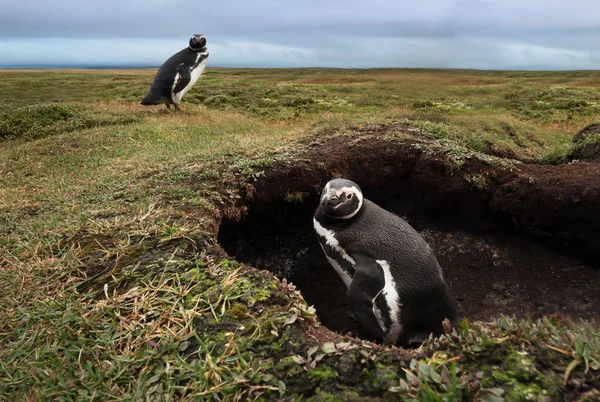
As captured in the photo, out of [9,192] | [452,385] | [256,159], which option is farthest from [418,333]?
[9,192]

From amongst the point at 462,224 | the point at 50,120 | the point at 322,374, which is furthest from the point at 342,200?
the point at 50,120

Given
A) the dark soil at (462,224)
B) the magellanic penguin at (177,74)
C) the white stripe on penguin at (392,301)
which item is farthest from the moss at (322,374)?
the magellanic penguin at (177,74)

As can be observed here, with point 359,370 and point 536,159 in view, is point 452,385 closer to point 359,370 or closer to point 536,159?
point 359,370

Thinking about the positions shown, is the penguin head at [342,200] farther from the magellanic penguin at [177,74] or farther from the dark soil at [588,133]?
the magellanic penguin at [177,74]

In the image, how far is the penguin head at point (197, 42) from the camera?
11.8 metres

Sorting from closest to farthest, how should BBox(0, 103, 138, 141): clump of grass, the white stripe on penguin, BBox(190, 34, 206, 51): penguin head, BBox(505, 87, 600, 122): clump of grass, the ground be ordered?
the ground
the white stripe on penguin
BBox(0, 103, 138, 141): clump of grass
BBox(190, 34, 206, 51): penguin head
BBox(505, 87, 600, 122): clump of grass

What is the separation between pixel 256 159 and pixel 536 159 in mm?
4881

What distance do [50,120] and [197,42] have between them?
384cm

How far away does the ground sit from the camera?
221 centimetres

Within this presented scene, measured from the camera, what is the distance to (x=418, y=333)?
3932 mm

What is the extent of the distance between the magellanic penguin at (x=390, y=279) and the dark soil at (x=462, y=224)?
4.54ft

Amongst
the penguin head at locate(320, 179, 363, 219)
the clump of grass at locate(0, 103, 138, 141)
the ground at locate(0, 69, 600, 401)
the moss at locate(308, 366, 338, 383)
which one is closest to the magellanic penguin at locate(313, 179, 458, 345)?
the penguin head at locate(320, 179, 363, 219)

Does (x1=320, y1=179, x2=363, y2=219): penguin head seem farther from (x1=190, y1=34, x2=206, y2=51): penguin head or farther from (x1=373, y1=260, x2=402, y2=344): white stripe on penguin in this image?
(x1=190, y1=34, x2=206, y2=51): penguin head

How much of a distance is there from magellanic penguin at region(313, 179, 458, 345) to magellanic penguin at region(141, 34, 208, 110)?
8.42 m
